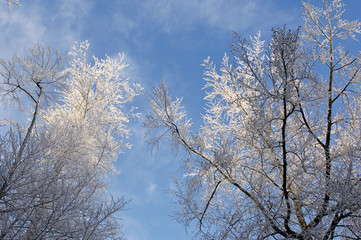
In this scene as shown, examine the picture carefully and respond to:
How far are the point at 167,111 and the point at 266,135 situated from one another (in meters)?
1.72

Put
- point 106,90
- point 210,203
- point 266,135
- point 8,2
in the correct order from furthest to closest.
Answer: point 106,90
point 210,203
point 266,135
point 8,2

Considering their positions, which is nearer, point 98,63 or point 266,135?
point 266,135

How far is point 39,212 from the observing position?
4.04m

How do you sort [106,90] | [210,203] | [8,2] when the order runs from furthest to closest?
[106,90], [210,203], [8,2]

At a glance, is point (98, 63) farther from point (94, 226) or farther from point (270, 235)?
point (270, 235)

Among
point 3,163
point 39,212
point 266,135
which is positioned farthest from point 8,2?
point 266,135

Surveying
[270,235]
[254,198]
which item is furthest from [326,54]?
[270,235]

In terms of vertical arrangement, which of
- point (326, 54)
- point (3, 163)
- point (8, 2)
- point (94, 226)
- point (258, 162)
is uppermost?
point (326, 54)

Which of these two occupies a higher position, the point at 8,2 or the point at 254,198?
the point at 8,2

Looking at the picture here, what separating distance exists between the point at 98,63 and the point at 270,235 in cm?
→ 626

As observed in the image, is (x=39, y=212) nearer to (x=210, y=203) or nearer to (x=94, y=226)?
(x=94, y=226)

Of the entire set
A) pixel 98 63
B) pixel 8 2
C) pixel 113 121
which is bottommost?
pixel 8 2

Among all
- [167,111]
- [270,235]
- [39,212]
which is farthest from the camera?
[167,111]

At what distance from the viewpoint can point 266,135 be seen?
17.0ft
